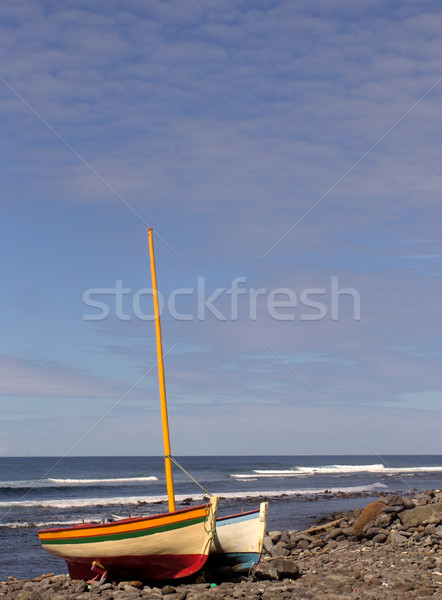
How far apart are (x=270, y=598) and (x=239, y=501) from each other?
33.2 meters

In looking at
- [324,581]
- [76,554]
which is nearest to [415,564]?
[324,581]

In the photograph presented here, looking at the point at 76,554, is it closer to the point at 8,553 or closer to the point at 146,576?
the point at 146,576

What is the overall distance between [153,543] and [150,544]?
0.25 ft

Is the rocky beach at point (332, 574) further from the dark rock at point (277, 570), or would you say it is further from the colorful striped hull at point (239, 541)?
the colorful striped hull at point (239, 541)

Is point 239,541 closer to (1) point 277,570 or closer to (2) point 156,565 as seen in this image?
(1) point 277,570

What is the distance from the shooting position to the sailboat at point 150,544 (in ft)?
49.4

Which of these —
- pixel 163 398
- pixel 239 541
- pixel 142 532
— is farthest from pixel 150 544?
pixel 163 398

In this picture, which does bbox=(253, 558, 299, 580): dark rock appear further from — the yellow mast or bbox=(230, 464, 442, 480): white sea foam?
bbox=(230, 464, 442, 480): white sea foam

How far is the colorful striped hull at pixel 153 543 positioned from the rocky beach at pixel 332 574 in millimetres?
368

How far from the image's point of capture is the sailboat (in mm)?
15055

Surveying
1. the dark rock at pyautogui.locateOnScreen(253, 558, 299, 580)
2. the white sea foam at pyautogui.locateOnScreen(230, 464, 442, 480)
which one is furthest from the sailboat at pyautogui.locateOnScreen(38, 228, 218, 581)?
the white sea foam at pyautogui.locateOnScreen(230, 464, 442, 480)

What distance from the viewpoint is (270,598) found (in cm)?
1388

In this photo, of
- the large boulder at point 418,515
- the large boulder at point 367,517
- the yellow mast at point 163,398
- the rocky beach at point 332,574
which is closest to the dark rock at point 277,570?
the rocky beach at point 332,574

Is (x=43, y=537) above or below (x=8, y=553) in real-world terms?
above
